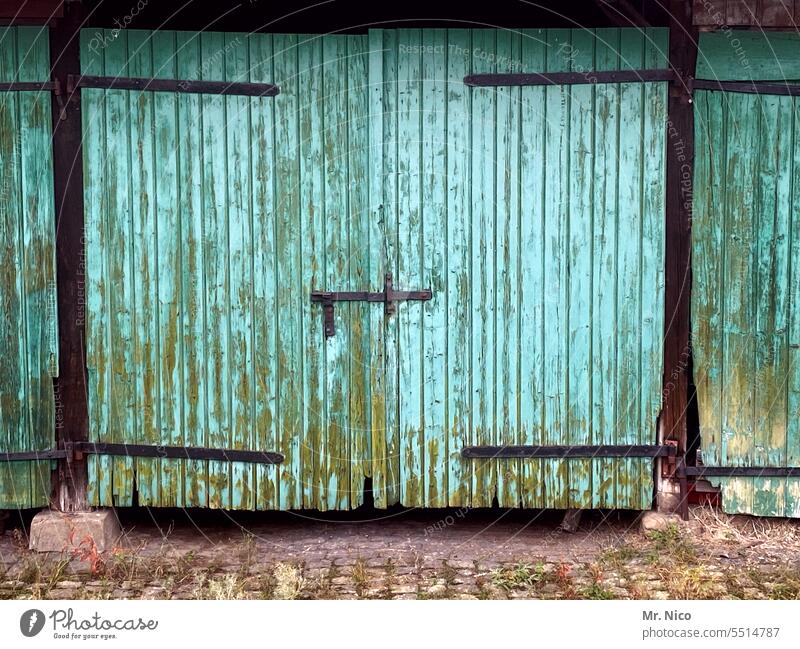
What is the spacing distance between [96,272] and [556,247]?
2.65 meters

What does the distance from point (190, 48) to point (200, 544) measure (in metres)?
2.89

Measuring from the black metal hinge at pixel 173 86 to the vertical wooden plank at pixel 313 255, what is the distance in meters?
Result: 0.24

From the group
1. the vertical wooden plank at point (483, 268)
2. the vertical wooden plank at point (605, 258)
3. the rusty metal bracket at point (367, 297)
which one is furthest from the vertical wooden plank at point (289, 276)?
the vertical wooden plank at point (605, 258)

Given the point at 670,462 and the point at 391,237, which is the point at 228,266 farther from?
the point at 670,462

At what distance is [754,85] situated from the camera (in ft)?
20.2

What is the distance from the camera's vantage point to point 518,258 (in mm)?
6234

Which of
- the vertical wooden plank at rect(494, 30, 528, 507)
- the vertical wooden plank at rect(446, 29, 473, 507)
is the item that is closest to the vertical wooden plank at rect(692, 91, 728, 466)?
the vertical wooden plank at rect(494, 30, 528, 507)

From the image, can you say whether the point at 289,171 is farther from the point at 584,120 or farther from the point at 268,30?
the point at 584,120

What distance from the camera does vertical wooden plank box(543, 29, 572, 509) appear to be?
6.16 m

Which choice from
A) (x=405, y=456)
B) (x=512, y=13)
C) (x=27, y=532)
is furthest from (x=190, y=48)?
(x=27, y=532)

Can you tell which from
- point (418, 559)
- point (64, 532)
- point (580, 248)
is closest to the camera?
point (418, 559)

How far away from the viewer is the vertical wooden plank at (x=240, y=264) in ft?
20.3

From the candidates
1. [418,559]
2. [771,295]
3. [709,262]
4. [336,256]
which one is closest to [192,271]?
[336,256]

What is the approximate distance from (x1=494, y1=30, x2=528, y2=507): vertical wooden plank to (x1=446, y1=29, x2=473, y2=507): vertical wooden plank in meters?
0.18
